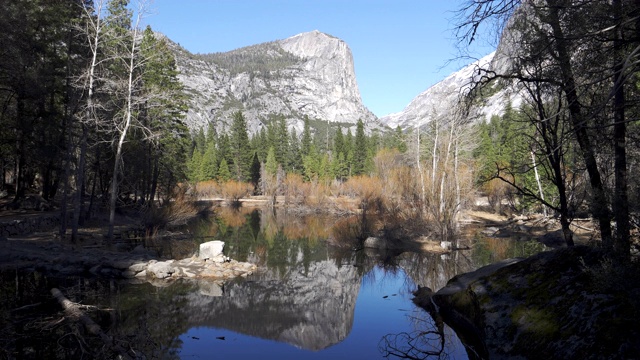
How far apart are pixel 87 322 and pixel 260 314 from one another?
12.6 feet

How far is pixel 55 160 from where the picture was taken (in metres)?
18.8

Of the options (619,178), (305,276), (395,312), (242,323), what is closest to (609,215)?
(619,178)

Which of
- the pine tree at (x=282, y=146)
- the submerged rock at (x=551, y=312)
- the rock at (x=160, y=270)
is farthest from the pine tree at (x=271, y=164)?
the submerged rock at (x=551, y=312)

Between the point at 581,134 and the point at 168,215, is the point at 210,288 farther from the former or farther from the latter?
the point at 168,215

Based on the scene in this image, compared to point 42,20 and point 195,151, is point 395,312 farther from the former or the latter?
point 195,151

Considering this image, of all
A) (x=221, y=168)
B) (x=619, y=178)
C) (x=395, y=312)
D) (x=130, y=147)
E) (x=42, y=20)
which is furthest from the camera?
(x=221, y=168)

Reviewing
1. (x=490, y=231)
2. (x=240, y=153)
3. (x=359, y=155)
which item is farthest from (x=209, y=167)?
(x=490, y=231)

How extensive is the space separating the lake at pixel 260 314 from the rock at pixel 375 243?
306 centimetres

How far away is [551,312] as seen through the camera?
17.1ft

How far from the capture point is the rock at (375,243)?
19.7 meters

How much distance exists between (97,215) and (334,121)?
16822 centimetres

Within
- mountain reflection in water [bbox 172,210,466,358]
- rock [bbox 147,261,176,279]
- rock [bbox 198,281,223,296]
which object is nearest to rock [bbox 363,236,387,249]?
mountain reflection in water [bbox 172,210,466,358]

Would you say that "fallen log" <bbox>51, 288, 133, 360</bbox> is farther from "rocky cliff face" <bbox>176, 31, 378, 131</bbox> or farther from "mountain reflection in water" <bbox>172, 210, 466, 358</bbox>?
"rocky cliff face" <bbox>176, 31, 378, 131</bbox>

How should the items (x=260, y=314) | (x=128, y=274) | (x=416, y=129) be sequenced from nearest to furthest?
Result: (x=260, y=314) < (x=128, y=274) < (x=416, y=129)
